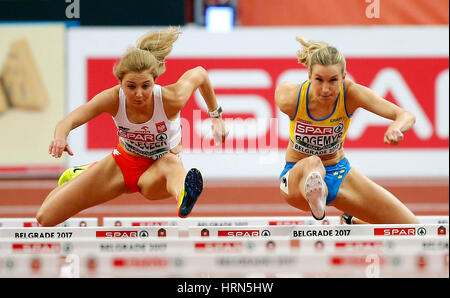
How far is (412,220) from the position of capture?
3.31 m

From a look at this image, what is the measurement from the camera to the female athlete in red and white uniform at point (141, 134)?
303 centimetres

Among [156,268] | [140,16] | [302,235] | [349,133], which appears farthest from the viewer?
[140,16]

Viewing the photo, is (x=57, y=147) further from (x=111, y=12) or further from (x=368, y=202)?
(x=111, y=12)

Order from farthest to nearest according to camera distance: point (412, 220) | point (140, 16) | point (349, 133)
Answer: point (140, 16) < point (349, 133) < point (412, 220)

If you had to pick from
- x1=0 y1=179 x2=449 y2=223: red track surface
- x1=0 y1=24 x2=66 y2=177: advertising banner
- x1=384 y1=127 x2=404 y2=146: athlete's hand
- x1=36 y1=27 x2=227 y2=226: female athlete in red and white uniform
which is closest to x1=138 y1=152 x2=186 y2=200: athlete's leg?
x1=36 y1=27 x2=227 y2=226: female athlete in red and white uniform

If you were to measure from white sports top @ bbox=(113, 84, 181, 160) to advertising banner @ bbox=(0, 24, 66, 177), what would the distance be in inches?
153

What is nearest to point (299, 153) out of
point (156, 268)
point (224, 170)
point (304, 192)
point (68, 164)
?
point (304, 192)

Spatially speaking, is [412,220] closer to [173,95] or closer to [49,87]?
[173,95]

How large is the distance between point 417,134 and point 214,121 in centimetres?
394

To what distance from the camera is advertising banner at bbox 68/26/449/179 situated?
6.70 meters

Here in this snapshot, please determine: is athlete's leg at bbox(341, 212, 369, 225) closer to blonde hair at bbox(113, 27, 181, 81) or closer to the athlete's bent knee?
blonde hair at bbox(113, 27, 181, 81)

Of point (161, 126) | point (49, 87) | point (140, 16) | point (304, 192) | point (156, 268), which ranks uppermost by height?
point (140, 16)

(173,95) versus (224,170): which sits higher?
(173,95)

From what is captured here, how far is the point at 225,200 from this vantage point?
6906 millimetres
